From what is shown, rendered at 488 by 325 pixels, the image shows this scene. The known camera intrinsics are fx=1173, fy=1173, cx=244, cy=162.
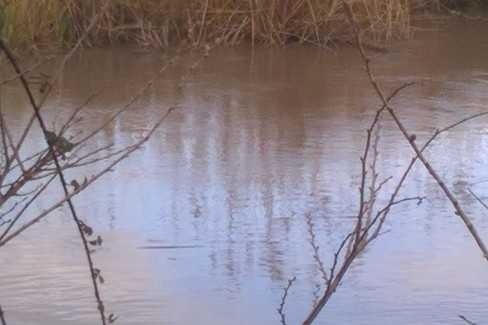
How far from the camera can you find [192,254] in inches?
158

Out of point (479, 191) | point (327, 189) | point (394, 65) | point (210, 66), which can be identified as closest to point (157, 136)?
point (327, 189)

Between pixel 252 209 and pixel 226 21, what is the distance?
440 centimetres

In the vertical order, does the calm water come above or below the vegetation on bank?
below

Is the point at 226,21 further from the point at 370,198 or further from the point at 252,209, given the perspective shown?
the point at 370,198

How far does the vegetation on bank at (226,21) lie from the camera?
8477 millimetres

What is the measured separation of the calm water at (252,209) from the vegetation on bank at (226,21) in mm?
1021

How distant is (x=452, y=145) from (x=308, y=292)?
2.09 metres

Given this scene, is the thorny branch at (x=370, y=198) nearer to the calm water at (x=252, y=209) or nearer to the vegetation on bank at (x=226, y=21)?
the calm water at (x=252, y=209)

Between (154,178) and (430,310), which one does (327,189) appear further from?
(430,310)

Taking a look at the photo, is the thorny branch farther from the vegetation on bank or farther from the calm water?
the vegetation on bank

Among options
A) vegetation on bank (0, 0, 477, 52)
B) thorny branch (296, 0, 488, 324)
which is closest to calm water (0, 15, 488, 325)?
vegetation on bank (0, 0, 477, 52)

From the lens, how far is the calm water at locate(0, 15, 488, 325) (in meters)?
3.61

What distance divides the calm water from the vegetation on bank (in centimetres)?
102

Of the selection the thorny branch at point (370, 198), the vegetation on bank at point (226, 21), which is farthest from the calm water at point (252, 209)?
the thorny branch at point (370, 198)
